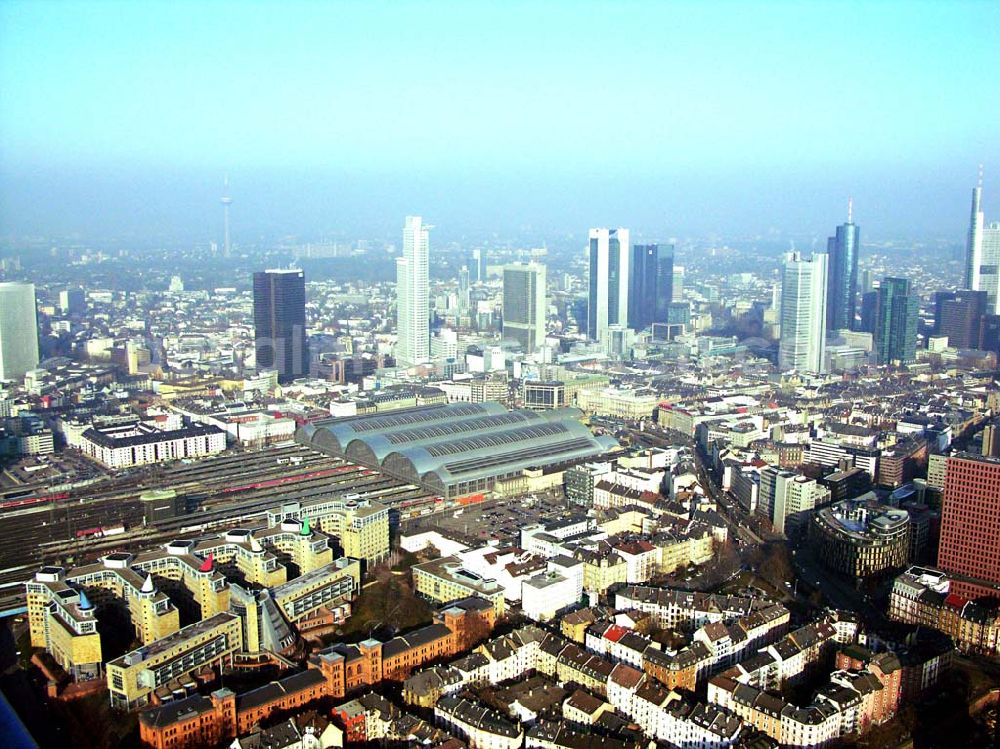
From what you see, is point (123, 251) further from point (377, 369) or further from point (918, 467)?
point (918, 467)

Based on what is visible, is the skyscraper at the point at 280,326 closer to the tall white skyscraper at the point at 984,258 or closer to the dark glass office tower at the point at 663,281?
the dark glass office tower at the point at 663,281

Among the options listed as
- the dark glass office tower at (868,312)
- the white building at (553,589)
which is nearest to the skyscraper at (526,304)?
the dark glass office tower at (868,312)

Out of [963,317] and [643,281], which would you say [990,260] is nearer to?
[963,317]

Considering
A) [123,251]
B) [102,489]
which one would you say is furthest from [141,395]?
[123,251]

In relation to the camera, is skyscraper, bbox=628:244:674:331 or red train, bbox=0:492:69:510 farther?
skyscraper, bbox=628:244:674:331

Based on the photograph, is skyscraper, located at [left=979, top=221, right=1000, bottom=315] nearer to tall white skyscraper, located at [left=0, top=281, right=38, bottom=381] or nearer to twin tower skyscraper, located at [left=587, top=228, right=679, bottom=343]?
twin tower skyscraper, located at [left=587, top=228, right=679, bottom=343]

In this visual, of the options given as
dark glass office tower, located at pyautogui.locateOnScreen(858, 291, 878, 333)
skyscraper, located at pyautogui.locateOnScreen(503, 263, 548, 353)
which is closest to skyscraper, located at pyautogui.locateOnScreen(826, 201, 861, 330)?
dark glass office tower, located at pyautogui.locateOnScreen(858, 291, 878, 333)
